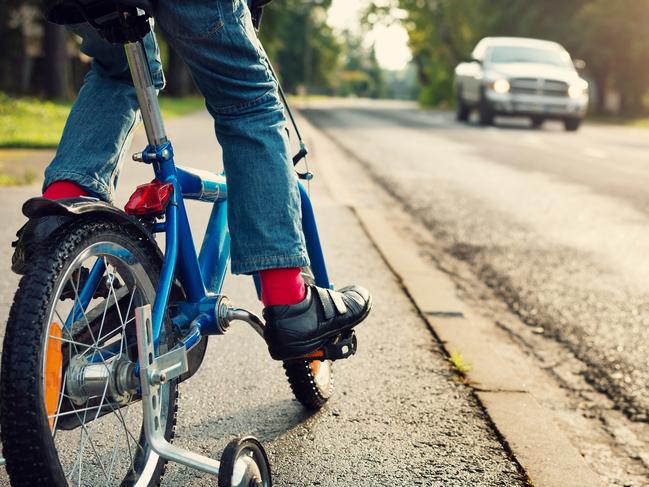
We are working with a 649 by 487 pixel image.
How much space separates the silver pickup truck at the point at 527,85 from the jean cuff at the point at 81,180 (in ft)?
61.1

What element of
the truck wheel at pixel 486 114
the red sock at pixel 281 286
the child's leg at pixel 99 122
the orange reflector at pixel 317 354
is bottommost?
the truck wheel at pixel 486 114

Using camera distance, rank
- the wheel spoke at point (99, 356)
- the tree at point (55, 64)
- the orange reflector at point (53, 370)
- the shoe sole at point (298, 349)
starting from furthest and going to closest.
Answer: the tree at point (55, 64)
the shoe sole at point (298, 349)
the wheel spoke at point (99, 356)
the orange reflector at point (53, 370)

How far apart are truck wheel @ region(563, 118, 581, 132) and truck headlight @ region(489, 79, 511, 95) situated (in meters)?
1.66

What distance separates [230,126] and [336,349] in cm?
71

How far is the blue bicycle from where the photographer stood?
5.61 feet

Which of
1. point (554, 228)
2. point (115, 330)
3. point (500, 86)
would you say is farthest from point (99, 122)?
point (500, 86)

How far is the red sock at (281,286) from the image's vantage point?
2.23m

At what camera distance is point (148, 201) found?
2.13m

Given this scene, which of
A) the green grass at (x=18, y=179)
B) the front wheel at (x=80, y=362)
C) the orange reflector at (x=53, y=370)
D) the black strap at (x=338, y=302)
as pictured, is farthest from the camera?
the green grass at (x=18, y=179)

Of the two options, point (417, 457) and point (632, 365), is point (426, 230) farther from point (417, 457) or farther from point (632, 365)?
point (417, 457)

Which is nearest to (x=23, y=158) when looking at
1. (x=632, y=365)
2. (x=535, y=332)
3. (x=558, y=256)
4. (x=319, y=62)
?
(x=558, y=256)

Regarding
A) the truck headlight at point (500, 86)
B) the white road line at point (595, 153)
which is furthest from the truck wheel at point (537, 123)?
the white road line at point (595, 153)

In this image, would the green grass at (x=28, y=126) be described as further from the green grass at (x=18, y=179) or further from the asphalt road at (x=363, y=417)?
the asphalt road at (x=363, y=417)

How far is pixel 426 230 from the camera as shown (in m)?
7.29
